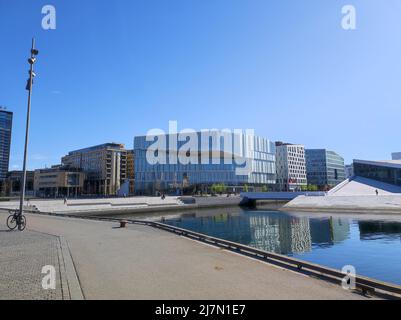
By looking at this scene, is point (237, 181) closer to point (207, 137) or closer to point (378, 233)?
point (207, 137)

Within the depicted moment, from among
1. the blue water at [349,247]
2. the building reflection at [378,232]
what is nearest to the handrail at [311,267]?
the blue water at [349,247]

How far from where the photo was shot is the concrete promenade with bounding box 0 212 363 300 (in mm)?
7809

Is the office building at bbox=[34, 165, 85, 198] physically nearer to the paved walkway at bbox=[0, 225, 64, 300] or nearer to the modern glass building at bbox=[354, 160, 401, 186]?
the modern glass building at bbox=[354, 160, 401, 186]

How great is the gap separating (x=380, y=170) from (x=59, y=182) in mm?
133113

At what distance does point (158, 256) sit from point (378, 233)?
25.2 m

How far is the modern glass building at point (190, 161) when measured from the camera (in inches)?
5231

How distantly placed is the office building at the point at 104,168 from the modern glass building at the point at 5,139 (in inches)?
1355

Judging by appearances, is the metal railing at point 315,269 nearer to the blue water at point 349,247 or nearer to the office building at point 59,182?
the blue water at point 349,247

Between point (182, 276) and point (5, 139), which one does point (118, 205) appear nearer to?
point (182, 276)

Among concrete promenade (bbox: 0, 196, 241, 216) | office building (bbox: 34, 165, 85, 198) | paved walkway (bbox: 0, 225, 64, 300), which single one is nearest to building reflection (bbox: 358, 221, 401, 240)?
paved walkway (bbox: 0, 225, 64, 300)

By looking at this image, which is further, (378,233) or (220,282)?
(378,233)

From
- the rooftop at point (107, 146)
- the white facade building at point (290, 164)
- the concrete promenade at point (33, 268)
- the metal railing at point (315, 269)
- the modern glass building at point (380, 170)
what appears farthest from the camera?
the white facade building at point (290, 164)
